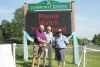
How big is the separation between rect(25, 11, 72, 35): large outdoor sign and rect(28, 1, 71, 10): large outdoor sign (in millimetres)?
250

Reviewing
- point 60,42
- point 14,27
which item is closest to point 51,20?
point 60,42

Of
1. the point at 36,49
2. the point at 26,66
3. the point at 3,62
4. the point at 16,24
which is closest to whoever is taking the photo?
the point at 3,62

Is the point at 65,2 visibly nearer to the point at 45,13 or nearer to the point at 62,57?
the point at 45,13

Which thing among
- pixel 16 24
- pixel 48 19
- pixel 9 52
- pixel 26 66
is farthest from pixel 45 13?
pixel 16 24

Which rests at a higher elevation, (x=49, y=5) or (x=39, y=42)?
(x=49, y=5)

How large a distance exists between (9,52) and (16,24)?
9434cm

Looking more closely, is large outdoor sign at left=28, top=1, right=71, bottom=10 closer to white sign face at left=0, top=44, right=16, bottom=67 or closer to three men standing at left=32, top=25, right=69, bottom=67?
three men standing at left=32, top=25, right=69, bottom=67

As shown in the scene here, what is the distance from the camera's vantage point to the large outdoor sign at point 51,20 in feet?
59.4

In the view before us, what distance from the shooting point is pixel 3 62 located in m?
9.52

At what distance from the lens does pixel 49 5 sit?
18453 millimetres

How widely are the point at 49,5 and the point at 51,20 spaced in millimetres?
771

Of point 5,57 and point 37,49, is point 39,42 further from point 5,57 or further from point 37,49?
point 5,57

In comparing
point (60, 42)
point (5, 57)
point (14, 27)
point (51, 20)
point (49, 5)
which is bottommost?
point (5, 57)

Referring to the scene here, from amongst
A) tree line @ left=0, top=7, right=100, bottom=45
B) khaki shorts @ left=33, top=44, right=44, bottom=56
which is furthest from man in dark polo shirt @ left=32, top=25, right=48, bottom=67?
tree line @ left=0, top=7, right=100, bottom=45
